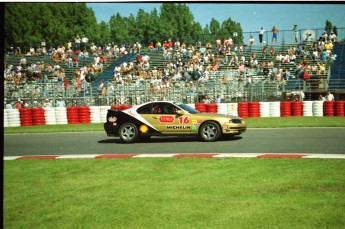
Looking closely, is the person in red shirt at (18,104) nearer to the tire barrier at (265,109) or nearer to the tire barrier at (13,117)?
the tire barrier at (13,117)

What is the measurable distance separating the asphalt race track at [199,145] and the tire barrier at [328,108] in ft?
19.3

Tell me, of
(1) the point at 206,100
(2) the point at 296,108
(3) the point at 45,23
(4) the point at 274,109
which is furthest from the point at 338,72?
(3) the point at 45,23

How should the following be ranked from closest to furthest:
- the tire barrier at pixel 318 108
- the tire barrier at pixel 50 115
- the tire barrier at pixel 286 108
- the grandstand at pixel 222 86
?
the tire barrier at pixel 318 108 < the tire barrier at pixel 286 108 < the tire barrier at pixel 50 115 < the grandstand at pixel 222 86

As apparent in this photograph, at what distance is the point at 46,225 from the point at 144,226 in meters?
1.35

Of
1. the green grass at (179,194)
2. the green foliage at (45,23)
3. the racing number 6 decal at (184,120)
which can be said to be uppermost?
the green foliage at (45,23)

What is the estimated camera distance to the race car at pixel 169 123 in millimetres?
12938

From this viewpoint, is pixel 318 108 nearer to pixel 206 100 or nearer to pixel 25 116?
pixel 206 100

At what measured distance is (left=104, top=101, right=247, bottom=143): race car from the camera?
12.9 m

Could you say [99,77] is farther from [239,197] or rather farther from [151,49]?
[239,197]

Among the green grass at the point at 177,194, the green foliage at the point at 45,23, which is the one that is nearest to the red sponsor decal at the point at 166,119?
the green grass at the point at 177,194

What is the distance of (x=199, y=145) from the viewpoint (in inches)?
491

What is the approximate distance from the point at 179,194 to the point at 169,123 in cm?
633

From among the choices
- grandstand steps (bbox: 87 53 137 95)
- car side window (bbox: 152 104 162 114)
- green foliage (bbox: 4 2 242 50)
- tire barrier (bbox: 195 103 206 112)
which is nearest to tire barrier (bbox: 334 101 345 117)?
tire barrier (bbox: 195 103 206 112)

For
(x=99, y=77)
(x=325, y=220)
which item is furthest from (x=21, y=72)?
(x=325, y=220)
